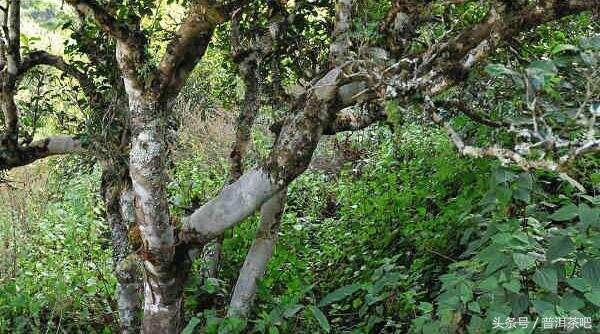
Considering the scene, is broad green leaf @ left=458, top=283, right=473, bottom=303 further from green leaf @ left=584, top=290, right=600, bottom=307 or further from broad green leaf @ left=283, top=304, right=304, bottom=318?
broad green leaf @ left=283, top=304, right=304, bottom=318

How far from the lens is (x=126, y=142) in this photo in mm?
3350

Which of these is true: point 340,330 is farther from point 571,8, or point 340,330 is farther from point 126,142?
point 571,8

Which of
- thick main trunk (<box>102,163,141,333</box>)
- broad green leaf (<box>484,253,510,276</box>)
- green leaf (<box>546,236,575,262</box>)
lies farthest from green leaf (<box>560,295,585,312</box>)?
thick main trunk (<box>102,163,141,333</box>)

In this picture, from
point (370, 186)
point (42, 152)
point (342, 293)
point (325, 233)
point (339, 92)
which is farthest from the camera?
point (370, 186)

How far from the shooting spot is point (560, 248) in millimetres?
2145

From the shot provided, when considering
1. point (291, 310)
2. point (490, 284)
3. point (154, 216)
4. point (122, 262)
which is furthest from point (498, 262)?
point (122, 262)

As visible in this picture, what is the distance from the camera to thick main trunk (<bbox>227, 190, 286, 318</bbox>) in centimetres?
347

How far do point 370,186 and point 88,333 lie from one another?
2852mm

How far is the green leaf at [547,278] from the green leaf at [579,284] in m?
0.07

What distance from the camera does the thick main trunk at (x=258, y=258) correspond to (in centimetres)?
347

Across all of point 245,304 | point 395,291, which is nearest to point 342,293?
point 395,291

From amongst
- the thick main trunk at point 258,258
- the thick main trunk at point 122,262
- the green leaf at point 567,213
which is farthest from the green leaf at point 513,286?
the thick main trunk at point 122,262

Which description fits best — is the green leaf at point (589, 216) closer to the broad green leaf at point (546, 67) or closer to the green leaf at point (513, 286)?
the green leaf at point (513, 286)

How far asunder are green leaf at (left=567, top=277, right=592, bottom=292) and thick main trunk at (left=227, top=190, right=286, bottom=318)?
5.72 feet
